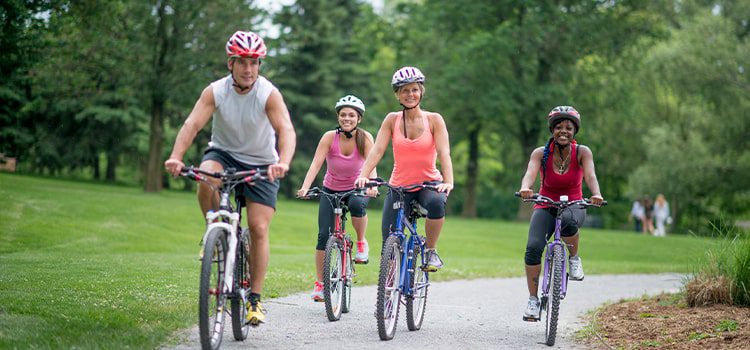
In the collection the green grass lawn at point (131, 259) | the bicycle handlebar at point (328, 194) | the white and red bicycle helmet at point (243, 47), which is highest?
the white and red bicycle helmet at point (243, 47)

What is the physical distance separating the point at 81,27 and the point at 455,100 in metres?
20.5

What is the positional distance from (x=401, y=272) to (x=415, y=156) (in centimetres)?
113

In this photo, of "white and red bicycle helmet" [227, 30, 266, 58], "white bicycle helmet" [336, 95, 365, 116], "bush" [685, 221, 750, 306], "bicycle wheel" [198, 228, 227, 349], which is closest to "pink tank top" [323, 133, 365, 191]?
"white bicycle helmet" [336, 95, 365, 116]

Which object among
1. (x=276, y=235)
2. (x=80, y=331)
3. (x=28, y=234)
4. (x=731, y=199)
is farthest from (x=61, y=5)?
(x=731, y=199)

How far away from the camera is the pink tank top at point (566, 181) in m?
8.49

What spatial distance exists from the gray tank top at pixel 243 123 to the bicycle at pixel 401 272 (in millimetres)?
1356

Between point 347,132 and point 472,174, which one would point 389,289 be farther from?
point 472,174

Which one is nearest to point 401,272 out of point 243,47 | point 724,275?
point 243,47

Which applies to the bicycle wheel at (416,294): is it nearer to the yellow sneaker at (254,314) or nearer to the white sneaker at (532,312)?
the white sneaker at (532,312)

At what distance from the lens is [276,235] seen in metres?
26.7

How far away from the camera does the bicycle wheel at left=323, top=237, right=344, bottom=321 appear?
27.3 feet

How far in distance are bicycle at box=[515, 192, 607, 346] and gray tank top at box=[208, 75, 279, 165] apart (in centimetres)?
234

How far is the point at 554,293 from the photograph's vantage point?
796 cm

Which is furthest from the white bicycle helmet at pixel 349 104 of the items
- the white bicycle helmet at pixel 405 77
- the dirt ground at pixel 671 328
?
the dirt ground at pixel 671 328
